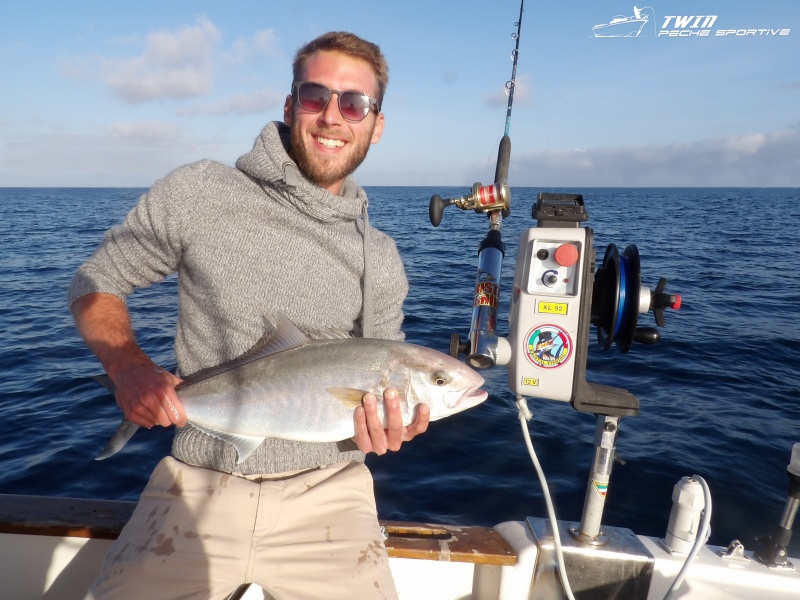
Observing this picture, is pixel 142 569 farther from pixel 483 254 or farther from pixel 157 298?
pixel 157 298

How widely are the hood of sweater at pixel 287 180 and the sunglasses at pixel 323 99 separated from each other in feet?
0.71

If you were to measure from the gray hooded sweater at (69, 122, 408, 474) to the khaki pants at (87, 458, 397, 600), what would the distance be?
Answer: 133 mm

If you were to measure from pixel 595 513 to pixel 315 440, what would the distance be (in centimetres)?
146

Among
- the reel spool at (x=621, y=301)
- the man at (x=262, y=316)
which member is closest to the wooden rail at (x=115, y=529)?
the man at (x=262, y=316)

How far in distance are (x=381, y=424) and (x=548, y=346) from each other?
0.83 metres

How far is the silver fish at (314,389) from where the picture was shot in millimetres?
2418

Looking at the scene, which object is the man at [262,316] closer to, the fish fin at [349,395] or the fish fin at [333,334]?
the fish fin at [349,395]

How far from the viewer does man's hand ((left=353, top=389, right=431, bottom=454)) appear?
241 centimetres

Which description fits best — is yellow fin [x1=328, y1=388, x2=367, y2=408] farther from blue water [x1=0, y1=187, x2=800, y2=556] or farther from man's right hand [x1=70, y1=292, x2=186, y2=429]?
blue water [x1=0, y1=187, x2=800, y2=556]

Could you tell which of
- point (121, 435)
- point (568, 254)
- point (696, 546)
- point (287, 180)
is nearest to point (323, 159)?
point (287, 180)

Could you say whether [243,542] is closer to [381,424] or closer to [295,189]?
[381,424]

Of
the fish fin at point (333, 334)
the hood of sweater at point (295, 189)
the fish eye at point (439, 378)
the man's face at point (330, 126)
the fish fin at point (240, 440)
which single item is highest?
the man's face at point (330, 126)

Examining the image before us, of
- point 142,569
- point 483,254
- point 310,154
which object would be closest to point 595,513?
point 483,254

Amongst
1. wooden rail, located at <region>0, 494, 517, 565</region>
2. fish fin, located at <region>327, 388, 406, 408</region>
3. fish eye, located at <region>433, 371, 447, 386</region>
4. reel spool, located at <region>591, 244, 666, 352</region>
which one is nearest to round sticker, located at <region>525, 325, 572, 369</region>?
reel spool, located at <region>591, 244, 666, 352</region>
